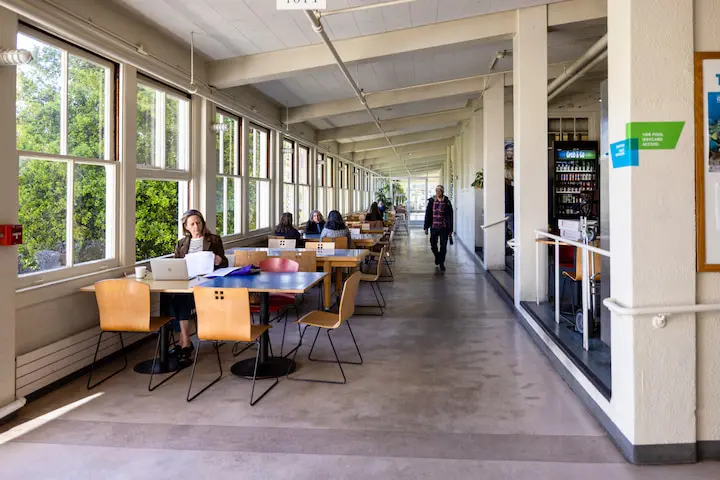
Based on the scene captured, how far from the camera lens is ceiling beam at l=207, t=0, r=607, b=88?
6266 mm

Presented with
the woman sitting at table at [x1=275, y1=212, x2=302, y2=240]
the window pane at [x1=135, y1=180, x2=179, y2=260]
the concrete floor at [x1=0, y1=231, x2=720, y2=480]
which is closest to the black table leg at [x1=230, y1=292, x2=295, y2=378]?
the concrete floor at [x1=0, y1=231, x2=720, y2=480]

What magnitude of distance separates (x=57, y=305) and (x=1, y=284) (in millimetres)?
656

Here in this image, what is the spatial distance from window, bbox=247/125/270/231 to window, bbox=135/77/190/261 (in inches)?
93.3

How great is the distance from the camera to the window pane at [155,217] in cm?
548

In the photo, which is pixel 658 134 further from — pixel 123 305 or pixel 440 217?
pixel 440 217

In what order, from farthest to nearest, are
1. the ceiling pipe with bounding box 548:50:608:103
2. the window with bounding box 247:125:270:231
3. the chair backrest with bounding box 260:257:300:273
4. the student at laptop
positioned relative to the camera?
the window with bounding box 247:125:270:231, the ceiling pipe with bounding box 548:50:608:103, the chair backrest with bounding box 260:257:300:273, the student at laptop

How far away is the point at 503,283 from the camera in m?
7.98

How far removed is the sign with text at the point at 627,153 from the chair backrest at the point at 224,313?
2422 mm

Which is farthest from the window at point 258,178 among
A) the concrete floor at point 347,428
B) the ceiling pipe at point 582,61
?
the ceiling pipe at point 582,61

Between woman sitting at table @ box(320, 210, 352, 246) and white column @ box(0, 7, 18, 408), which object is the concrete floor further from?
woman sitting at table @ box(320, 210, 352, 246)

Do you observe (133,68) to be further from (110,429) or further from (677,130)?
(677,130)

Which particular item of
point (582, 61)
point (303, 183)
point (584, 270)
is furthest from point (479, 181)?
point (584, 270)

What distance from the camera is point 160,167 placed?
5.86 metres

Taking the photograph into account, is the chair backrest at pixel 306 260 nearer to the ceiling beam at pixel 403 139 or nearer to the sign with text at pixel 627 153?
Answer: the sign with text at pixel 627 153
